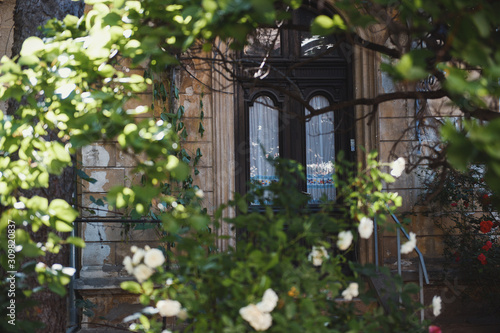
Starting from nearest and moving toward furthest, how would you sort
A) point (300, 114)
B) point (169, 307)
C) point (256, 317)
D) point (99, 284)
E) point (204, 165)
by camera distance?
point (256, 317) → point (169, 307) → point (99, 284) → point (204, 165) → point (300, 114)

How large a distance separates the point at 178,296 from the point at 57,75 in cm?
95

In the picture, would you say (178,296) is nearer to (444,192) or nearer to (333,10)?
(444,192)

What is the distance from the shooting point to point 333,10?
5344 millimetres

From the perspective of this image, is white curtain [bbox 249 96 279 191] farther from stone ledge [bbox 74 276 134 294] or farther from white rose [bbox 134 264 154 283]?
white rose [bbox 134 264 154 283]

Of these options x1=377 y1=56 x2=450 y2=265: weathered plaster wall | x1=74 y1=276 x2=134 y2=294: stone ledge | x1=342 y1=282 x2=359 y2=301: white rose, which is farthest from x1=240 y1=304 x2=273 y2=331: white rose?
x1=377 y1=56 x2=450 y2=265: weathered plaster wall

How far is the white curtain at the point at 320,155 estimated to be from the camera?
5.49 meters

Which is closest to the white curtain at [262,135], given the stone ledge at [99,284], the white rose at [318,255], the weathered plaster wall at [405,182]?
the weathered plaster wall at [405,182]

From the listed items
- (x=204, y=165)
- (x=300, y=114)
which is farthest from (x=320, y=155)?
(x=204, y=165)

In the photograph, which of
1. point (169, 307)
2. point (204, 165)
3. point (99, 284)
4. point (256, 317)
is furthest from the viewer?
point (204, 165)

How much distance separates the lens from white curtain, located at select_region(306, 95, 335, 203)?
5.49m

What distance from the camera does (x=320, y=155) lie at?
18.1 feet

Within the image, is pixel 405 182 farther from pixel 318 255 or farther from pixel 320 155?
pixel 318 255

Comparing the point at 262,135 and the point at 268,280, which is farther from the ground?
the point at 262,135

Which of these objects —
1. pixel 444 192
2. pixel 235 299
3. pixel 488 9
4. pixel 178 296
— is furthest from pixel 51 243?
pixel 444 192
